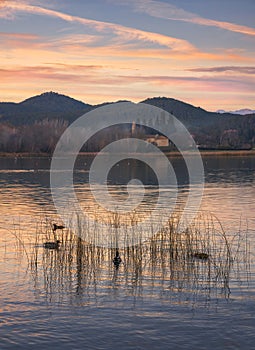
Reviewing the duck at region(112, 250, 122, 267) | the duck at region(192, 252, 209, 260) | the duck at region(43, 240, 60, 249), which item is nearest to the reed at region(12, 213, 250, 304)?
the duck at region(192, 252, 209, 260)

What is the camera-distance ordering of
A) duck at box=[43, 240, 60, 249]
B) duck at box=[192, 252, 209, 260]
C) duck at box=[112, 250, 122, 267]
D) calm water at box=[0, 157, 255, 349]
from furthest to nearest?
duck at box=[43, 240, 60, 249], duck at box=[192, 252, 209, 260], duck at box=[112, 250, 122, 267], calm water at box=[0, 157, 255, 349]

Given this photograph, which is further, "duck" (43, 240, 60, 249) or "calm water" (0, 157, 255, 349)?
"duck" (43, 240, 60, 249)

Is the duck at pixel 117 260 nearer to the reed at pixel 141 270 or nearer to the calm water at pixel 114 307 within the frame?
the reed at pixel 141 270

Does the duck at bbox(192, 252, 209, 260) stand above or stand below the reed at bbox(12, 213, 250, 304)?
above

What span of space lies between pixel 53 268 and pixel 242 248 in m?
7.51

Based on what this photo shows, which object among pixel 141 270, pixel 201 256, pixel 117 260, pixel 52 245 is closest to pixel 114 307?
pixel 141 270

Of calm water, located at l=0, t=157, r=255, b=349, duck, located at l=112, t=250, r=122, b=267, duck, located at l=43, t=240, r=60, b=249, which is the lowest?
calm water, located at l=0, t=157, r=255, b=349

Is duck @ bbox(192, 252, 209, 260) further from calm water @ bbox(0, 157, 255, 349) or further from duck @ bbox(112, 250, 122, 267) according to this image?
duck @ bbox(112, 250, 122, 267)

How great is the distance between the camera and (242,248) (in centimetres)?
2144

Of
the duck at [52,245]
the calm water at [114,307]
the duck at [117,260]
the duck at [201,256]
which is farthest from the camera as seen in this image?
the duck at [52,245]

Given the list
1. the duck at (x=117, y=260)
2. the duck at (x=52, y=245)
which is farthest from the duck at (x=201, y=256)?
the duck at (x=52, y=245)

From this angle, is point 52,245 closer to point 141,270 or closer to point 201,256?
point 141,270

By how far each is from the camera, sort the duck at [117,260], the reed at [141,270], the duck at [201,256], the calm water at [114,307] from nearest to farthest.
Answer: the calm water at [114,307]
the reed at [141,270]
the duck at [117,260]
the duck at [201,256]

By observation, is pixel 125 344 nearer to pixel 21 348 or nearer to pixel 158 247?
pixel 21 348
